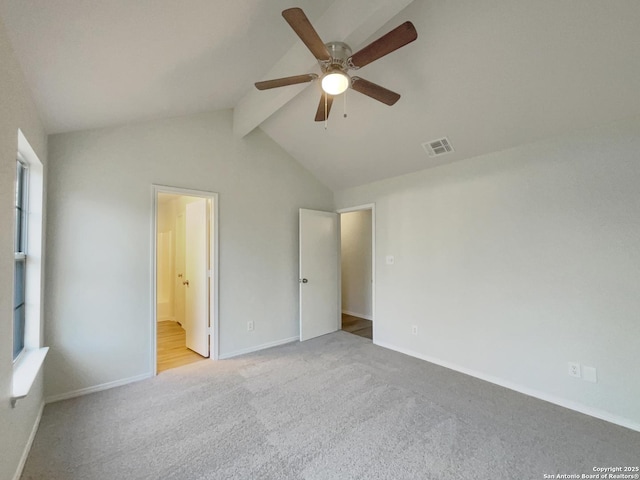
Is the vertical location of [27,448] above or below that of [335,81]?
below

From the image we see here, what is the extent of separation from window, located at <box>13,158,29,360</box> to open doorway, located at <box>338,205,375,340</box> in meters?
4.25

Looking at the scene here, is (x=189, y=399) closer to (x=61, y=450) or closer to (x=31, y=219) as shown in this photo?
(x=61, y=450)

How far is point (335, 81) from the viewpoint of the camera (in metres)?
1.82

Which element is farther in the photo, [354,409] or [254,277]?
[254,277]

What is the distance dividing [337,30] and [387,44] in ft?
2.05

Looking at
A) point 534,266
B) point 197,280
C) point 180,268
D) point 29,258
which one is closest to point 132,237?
point 29,258

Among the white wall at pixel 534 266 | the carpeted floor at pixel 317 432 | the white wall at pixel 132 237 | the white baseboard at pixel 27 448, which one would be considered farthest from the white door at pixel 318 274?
the white baseboard at pixel 27 448

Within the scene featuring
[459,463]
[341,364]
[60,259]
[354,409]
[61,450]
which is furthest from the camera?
[341,364]

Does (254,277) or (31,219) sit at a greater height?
(31,219)

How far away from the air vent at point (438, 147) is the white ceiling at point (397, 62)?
0.24ft

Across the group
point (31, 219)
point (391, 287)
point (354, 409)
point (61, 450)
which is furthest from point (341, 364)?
point (31, 219)

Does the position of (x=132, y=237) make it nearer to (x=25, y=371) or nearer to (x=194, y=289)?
(x=194, y=289)

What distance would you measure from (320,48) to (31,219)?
261 cm

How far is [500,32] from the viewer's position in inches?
76.7
